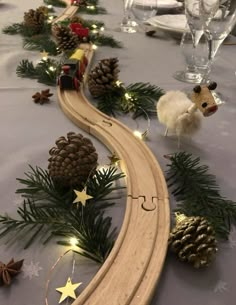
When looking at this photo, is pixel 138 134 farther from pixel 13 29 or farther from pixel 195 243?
pixel 13 29

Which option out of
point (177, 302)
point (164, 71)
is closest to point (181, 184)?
point (177, 302)

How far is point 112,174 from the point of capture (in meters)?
0.44

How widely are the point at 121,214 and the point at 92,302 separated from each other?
0.40 feet

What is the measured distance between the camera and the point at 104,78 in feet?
2.13

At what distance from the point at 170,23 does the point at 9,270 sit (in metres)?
0.88

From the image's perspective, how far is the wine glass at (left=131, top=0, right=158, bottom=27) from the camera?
117cm

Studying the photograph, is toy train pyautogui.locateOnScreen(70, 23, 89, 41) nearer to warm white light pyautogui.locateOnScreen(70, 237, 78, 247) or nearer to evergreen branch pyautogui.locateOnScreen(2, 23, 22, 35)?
evergreen branch pyautogui.locateOnScreen(2, 23, 22, 35)

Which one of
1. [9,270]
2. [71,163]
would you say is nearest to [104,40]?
[71,163]

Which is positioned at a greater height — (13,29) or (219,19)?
(219,19)

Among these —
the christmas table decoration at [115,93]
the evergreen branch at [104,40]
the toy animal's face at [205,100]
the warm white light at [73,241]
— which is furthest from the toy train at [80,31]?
the warm white light at [73,241]

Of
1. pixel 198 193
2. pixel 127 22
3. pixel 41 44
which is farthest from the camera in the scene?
pixel 127 22

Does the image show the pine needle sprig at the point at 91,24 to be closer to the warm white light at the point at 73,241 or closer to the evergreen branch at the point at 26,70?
the evergreen branch at the point at 26,70

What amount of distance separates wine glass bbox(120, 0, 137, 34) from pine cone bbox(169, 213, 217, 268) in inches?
33.5

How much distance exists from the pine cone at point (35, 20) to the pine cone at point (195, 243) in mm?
792
